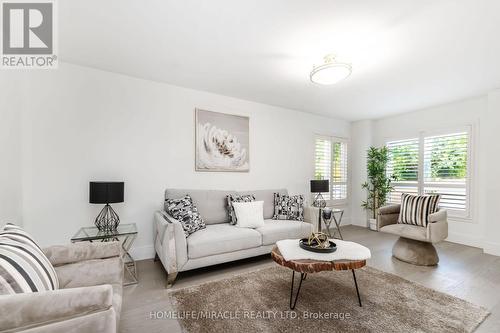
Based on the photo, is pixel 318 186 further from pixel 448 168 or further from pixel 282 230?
pixel 448 168

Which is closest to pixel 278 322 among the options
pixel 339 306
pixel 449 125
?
pixel 339 306

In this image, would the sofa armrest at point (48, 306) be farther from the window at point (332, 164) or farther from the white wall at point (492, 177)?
the white wall at point (492, 177)

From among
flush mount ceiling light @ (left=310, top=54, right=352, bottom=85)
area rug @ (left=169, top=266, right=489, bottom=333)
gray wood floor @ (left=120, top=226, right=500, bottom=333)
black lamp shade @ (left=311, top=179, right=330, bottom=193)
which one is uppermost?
flush mount ceiling light @ (left=310, top=54, right=352, bottom=85)

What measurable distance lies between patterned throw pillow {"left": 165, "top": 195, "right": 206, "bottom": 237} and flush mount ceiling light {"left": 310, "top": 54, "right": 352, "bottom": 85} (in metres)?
2.19

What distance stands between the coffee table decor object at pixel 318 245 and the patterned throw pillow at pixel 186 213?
1.33m

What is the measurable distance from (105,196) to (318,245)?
7.64 feet

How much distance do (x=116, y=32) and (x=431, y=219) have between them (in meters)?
4.25

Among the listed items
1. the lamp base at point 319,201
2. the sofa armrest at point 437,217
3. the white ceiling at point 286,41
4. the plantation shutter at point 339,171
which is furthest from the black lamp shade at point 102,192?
the plantation shutter at point 339,171

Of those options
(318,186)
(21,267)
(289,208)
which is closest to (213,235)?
(289,208)

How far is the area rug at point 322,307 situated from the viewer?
1.74 metres

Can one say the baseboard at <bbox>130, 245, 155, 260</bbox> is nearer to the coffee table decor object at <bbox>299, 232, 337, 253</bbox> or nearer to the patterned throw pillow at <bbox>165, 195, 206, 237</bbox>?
the patterned throw pillow at <bbox>165, 195, 206, 237</bbox>

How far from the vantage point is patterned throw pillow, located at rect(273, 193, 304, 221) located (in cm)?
368

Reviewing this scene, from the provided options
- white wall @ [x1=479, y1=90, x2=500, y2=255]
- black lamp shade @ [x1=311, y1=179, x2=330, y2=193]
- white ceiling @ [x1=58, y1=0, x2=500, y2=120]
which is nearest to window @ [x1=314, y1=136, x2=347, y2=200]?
black lamp shade @ [x1=311, y1=179, x2=330, y2=193]

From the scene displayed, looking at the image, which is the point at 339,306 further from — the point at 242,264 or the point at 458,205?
the point at 458,205
